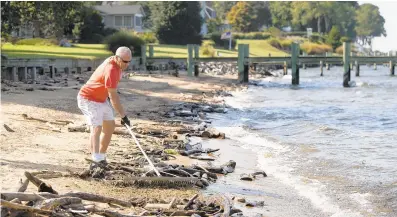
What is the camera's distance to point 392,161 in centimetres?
1294

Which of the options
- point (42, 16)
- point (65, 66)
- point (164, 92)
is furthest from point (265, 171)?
point (42, 16)

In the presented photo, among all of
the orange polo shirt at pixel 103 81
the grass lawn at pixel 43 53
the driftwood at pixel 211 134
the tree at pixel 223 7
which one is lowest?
the driftwood at pixel 211 134

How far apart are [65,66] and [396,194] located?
2426 cm

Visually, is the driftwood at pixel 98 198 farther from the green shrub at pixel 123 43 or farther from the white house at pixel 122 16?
the white house at pixel 122 16

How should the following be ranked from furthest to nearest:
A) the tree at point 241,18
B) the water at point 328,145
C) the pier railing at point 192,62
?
the tree at point 241,18, the pier railing at point 192,62, the water at point 328,145

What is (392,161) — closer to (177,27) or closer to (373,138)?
(373,138)

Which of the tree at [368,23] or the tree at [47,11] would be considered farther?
the tree at [368,23]

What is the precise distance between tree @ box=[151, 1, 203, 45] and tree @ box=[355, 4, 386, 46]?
96.1 meters

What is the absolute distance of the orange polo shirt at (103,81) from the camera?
8.55 m

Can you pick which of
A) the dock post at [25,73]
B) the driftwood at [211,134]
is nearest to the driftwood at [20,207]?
the driftwood at [211,134]

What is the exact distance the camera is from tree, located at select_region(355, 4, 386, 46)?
518 feet

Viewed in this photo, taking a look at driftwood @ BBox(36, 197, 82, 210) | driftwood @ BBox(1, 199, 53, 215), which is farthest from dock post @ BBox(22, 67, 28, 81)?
driftwood @ BBox(1, 199, 53, 215)

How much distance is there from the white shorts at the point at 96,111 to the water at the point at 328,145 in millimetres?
3311

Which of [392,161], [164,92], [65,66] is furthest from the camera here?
[65,66]
